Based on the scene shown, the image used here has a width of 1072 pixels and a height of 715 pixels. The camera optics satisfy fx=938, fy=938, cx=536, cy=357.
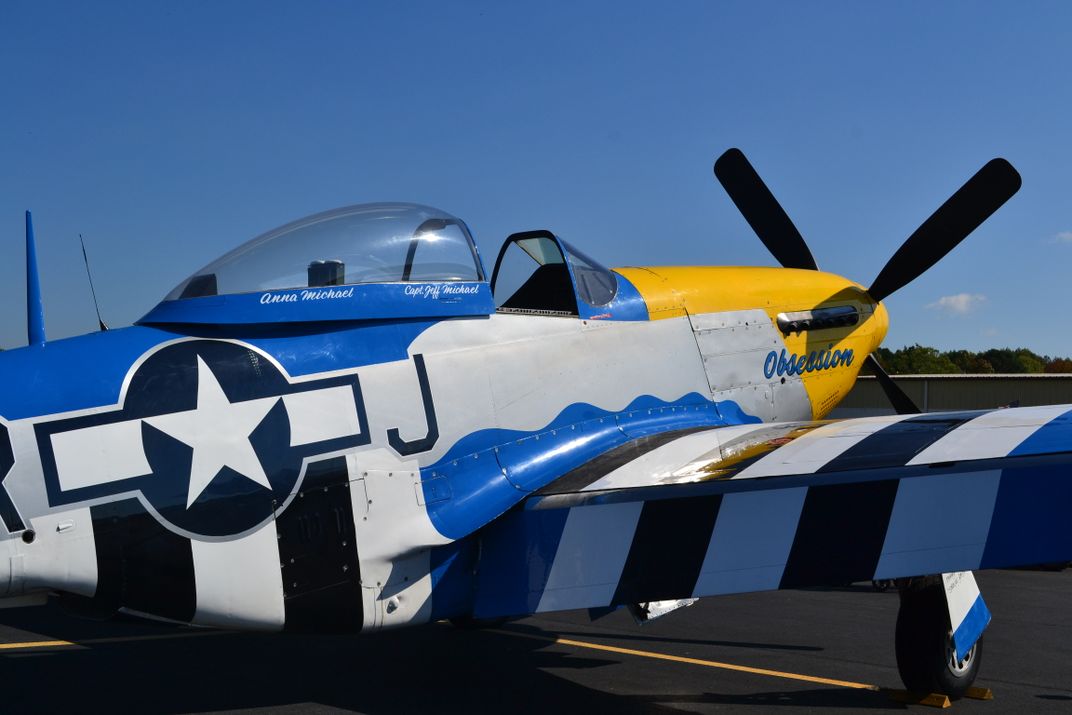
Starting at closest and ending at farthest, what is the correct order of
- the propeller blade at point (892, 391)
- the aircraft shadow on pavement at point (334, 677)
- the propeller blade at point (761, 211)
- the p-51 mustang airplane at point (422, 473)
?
the p-51 mustang airplane at point (422, 473) < the aircraft shadow on pavement at point (334, 677) < the propeller blade at point (892, 391) < the propeller blade at point (761, 211)

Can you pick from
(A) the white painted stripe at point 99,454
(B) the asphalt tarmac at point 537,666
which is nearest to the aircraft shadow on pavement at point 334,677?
(B) the asphalt tarmac at point 537,666

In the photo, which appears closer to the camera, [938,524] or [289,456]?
[938,524]

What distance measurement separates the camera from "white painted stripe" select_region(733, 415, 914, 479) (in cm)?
443

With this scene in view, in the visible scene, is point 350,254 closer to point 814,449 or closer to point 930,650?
point 814,449

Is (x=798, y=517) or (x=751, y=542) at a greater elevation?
(x=798, y=517)

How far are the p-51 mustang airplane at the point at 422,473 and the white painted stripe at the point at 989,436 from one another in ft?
0.07

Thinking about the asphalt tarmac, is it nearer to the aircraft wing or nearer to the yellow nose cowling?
the aircraft wing

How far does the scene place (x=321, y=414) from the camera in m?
4.33

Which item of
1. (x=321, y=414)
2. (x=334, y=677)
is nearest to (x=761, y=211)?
(x=334, y=677)

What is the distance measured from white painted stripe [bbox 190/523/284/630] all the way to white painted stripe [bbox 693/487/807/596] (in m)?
1.91

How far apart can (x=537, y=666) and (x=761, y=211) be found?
5.48m

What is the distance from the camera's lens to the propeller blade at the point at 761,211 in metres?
9.30

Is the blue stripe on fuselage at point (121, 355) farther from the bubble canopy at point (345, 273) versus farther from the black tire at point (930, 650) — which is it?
the black tire at point (930, 650)

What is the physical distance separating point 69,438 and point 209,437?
1.78 feet
